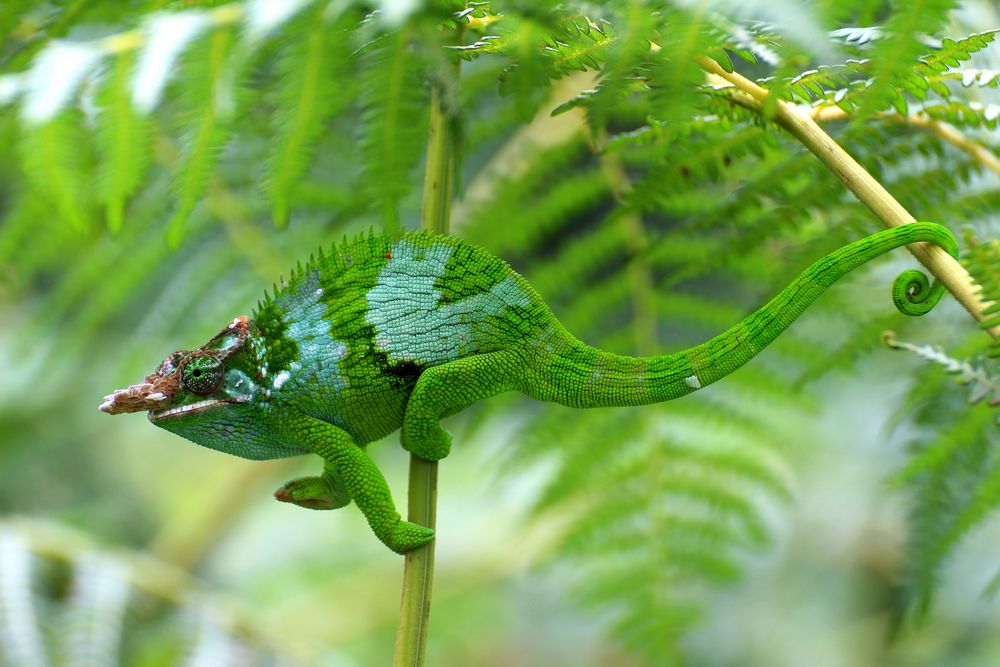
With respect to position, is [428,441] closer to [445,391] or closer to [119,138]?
[445,391]

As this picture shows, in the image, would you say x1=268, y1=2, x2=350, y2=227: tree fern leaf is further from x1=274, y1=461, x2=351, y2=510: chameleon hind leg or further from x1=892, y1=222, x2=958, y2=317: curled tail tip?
x1=892, y1=222, x2=958, y2=317: curled tail tip

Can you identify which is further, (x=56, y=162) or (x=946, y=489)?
(x=946, y=489)

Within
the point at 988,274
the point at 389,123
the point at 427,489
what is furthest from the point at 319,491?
the point at 988,274

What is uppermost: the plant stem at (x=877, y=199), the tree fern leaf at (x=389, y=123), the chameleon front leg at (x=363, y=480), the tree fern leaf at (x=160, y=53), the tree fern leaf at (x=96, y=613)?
the tree fern leaf at (x=160, y=53)

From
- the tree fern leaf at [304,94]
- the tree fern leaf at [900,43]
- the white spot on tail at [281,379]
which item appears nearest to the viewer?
the tree fern leaf at [900,43]

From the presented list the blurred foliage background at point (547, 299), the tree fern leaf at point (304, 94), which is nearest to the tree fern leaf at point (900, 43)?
the blurred foliage background at point (547, 299)

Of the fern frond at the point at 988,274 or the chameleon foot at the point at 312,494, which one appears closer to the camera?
the fern frond at the point at 988,274

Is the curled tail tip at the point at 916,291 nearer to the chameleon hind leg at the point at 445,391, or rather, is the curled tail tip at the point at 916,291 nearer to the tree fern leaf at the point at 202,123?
the chameleon hind leg at the point at 445,391

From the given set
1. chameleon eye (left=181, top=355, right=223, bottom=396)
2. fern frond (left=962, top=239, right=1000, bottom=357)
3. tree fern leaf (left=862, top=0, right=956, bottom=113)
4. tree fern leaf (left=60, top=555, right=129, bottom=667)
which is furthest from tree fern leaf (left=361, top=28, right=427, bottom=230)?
tree fern leaf (left=60, top=555, right=129, bottom=667)

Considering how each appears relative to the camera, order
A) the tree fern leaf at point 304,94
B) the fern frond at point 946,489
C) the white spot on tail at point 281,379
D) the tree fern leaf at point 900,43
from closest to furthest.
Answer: the tree fern leaf at point 900,43 < the tree fern leaf at point 304,94 < the white spot on tail at point 281,379 < the fern frond at point 946,489
